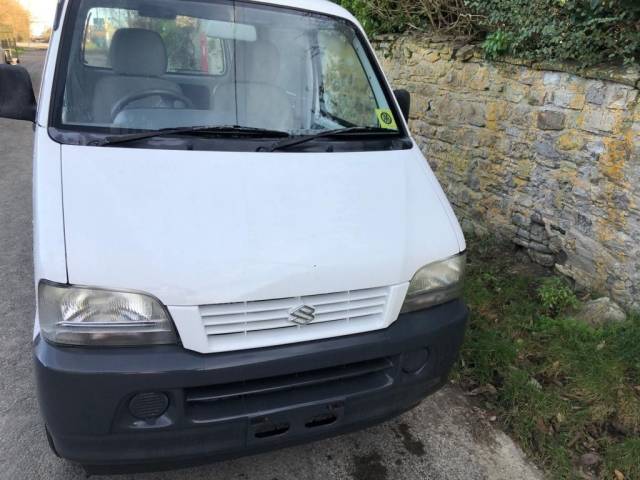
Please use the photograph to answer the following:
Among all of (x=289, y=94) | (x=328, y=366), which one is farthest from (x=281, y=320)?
(x=289, y=94)

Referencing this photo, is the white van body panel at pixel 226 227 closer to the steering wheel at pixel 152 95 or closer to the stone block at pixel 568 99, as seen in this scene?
the steering wheel at pixel 152 95

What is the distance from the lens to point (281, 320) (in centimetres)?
192

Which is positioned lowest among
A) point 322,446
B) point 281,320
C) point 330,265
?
point 322,446

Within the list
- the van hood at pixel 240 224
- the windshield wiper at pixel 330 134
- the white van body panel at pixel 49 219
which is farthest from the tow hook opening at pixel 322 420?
the windshield wiper at pixel 330 134

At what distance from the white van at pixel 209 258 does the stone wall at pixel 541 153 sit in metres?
1.71

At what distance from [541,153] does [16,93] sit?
12.1 ft

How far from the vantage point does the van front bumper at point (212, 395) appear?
1.73 m

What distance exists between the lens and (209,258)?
1859mm

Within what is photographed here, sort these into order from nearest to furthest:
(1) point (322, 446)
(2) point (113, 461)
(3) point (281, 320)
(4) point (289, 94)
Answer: (2) point (113, 461)
(3) point (281, 320)
(1) point (322, 446)
(4) point (289, 94)

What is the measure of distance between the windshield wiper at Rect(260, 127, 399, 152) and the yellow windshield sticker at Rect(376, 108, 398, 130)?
0.13 ft

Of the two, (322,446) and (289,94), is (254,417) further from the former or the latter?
(289,94)

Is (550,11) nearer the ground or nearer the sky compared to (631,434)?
nearer the sky

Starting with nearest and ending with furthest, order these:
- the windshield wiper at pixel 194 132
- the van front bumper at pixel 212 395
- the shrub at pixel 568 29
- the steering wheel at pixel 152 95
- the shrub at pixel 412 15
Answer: the van front bumper at pixel 212 395 < the windshield wiper at pixel 194 132 < the steering wheel at pixel 152 95 < the shrub at pixel 568 29 < the shrub at pixel 412 15

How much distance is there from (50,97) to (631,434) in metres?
3.40
